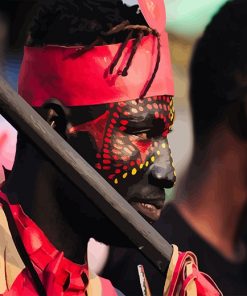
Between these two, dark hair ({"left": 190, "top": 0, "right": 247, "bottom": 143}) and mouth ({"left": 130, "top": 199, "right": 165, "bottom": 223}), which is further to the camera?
dark hair ({"left": 190, "top": 0, "right": 247, "bottom": 143})

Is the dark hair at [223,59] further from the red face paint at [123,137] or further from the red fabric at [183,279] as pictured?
the red fabric at [183,279]

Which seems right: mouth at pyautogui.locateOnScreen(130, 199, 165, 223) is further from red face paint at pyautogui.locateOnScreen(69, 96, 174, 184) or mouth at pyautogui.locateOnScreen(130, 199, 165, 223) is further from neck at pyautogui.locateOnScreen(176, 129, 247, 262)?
neck at pyautogui.locateOnScreen(176, 129, 247, 262)

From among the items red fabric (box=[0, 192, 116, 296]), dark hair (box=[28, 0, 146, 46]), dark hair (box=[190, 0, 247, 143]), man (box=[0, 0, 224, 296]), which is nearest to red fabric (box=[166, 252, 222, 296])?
man (box=[0, 0, 224, 296])

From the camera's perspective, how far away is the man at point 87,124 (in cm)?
170

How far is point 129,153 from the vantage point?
5.63 feet

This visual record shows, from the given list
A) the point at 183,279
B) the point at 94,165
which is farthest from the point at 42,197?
the point at 183,279

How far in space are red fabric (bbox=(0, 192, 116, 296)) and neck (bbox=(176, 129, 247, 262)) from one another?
1321 millimetres

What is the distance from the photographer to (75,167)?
1.53m

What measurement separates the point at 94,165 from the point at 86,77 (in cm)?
19

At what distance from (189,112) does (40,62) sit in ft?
4.36

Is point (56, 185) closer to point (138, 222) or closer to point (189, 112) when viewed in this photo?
point (138, 222)

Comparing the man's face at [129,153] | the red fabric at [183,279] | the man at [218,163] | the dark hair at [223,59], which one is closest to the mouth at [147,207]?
the man's face at [129,153]

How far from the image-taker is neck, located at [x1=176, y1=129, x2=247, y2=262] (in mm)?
2996

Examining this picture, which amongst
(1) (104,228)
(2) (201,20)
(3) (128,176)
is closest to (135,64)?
(3) (128,176)
